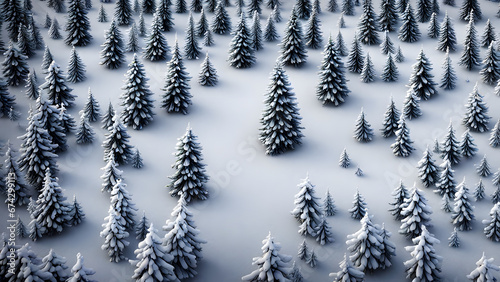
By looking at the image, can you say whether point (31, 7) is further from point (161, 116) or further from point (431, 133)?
point (431, 133)

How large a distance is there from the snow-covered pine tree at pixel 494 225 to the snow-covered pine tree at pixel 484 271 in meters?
3.54

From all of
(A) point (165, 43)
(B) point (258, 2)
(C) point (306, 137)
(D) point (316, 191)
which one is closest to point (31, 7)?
(A) point (165, 43)

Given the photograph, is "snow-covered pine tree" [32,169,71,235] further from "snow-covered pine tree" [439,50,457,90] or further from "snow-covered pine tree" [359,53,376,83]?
"snow-covered pine tree" [439,50,457,90]

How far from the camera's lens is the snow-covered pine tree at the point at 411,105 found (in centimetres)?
3822

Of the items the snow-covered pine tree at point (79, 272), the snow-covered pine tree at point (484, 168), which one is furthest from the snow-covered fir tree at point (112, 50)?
the snow-covered pine tree at point (484, 168)

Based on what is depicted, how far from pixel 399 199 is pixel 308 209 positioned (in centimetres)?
464

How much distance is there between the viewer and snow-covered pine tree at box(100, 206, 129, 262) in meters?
27.8

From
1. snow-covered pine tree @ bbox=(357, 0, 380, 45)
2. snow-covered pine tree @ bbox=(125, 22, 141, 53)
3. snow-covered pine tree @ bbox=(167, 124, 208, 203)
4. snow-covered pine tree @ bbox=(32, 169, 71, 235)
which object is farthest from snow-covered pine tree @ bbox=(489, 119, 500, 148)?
snow-covered pine tree @ bbox=(125, 22, 141, 53)

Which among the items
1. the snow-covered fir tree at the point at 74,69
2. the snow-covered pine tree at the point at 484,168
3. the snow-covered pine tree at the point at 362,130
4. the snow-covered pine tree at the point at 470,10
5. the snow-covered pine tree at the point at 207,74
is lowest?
the snow-covered fir tree at the point at 74,69

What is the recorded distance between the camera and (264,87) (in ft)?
138

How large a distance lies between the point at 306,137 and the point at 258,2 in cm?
1794

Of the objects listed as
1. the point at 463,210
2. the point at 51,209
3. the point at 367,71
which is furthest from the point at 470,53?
the point at 51,209

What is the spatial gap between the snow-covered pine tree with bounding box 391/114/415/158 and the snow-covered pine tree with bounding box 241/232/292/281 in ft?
39.6

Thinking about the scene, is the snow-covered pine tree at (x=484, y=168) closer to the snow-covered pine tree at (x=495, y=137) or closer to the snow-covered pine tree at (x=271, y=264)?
the snow-covered pine tree at (x=495, y=137)
